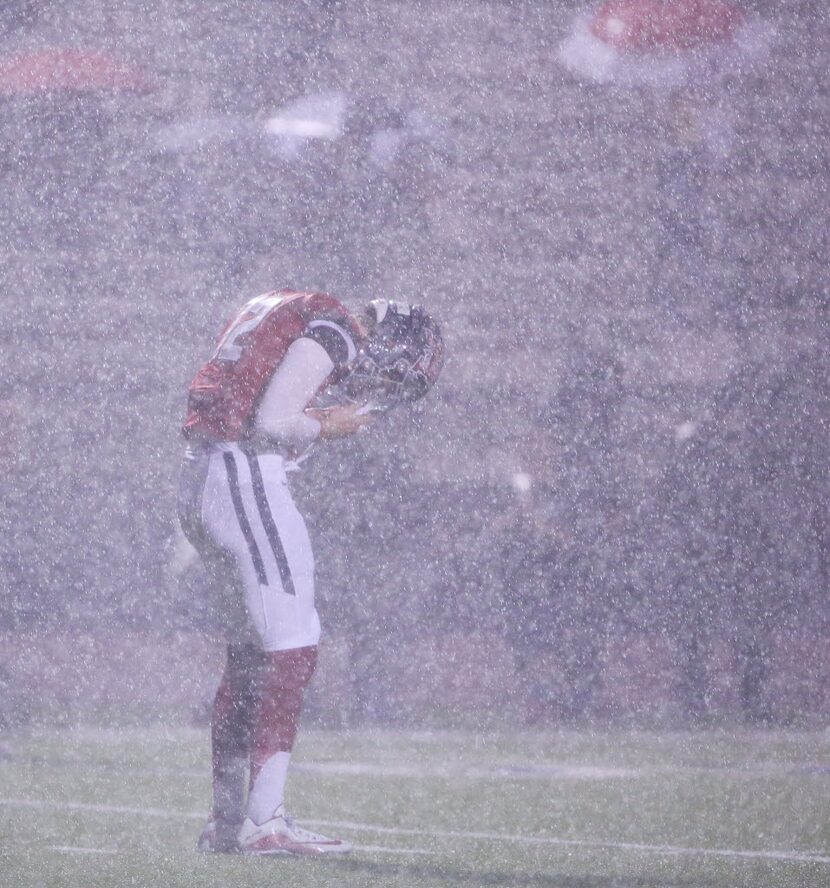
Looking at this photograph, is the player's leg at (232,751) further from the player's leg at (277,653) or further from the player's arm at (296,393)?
the player's arm at (296,393)

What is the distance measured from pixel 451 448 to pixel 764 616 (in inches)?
79.7

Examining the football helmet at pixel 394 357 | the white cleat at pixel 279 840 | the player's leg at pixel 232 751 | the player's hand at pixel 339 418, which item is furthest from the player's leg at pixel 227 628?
the football helmet at pixel 394 357

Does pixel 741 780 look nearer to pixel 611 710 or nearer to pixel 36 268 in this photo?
pixel 611 710

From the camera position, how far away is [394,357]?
163 inches

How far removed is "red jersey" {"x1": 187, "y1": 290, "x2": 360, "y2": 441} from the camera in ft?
12.4

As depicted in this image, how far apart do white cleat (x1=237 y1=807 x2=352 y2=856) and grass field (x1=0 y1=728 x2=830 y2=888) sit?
4cm

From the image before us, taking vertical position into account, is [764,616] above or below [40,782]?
below

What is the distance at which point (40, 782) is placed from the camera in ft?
17.3

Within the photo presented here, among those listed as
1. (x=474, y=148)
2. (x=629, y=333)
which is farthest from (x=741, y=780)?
(x=474, y=148)

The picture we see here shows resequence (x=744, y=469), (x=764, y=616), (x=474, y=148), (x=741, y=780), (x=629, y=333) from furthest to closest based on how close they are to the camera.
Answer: (x=474, y=148) → (x=629, y=333) → (x=744, y=469) → (x=764, y=616) → (x=741, y=780)

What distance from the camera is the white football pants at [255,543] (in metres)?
3.76

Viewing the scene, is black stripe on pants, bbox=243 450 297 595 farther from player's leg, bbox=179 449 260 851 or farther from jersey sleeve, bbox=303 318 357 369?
jersey sleeve, bbox=303 318 357 369

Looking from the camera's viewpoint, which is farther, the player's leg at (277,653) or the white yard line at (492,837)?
the white yard line at (492,837)

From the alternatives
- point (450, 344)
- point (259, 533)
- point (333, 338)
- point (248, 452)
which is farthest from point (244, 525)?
point (450, 344)
